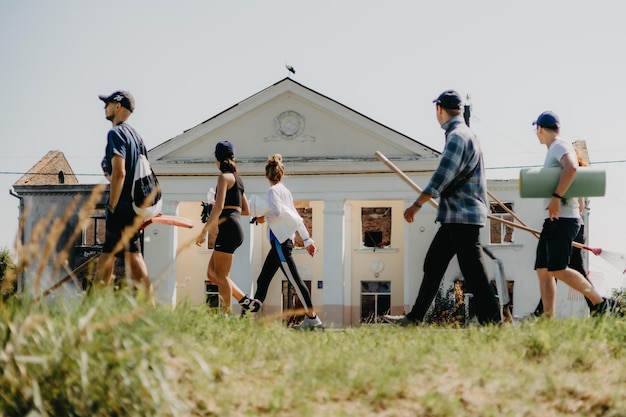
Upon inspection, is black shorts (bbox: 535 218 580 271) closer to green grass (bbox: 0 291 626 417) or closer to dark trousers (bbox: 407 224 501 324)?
dark trousers (bbox: 407 224 501 324)

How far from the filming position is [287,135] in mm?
43250

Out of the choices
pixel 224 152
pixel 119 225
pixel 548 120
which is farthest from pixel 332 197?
pixel 119 225

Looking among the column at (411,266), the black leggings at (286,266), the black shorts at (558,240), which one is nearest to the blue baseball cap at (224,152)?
the black leggings at (286,266)

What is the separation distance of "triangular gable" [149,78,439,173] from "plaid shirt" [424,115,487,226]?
34011 millimetres

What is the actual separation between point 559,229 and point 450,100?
1611 mm

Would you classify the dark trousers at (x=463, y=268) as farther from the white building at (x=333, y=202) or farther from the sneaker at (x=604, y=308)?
the white building at (x=333, y=202)

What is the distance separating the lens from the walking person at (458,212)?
7977mm

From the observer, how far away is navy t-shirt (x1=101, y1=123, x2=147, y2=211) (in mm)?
8102

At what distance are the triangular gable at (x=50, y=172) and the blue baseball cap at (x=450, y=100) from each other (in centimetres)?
4503

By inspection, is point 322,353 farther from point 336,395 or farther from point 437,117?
point 437,117

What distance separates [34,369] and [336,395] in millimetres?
1610

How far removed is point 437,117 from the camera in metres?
8.48

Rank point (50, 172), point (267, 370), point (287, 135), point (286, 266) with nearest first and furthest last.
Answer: point (267, 370), point (286, 266), point (287, 135), point (50, 172)

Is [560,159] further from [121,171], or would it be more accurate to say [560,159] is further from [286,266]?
[121,171]
